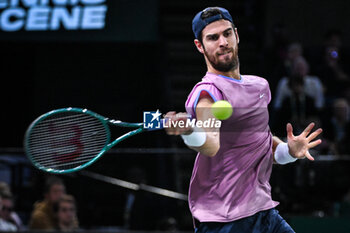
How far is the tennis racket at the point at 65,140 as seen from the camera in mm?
3410

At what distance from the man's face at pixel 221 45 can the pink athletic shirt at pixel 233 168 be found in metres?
0.06

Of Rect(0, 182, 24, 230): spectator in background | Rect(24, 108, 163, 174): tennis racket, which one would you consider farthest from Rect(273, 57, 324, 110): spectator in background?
Rect(24, 108, 163, 174): tennis racket

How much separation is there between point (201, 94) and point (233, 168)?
14.7 inches

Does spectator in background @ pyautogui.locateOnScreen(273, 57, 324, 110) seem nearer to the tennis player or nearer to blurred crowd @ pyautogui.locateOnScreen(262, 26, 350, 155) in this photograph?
blurred crowd @ pyautogui.locateOnScreen(262, 26, 350, 155)

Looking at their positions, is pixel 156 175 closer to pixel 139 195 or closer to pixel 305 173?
pixel 139 195

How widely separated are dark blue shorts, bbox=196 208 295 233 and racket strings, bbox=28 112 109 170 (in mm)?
767

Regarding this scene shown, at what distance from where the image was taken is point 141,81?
872 cm

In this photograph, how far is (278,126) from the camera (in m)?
5.70

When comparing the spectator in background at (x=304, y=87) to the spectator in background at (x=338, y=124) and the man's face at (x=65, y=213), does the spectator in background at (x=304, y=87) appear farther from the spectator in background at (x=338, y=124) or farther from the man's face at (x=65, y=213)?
the man's face at (x=65, y=213)

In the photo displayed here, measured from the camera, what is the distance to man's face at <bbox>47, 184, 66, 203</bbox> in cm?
561

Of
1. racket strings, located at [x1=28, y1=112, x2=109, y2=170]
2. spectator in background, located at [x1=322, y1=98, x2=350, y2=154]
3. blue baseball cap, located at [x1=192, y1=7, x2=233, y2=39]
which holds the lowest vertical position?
spectator in background, located at [x1=322, y1=98, x2=350, y2=154]

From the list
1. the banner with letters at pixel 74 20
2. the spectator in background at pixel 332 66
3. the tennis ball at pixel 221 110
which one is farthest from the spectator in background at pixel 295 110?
the tennis ball at pixel 221 110

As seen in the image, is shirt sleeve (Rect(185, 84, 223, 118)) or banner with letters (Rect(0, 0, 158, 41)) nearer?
shirt sleeve (Rect(185, 84, 223, 118))

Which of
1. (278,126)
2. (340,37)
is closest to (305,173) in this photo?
(278,126)
